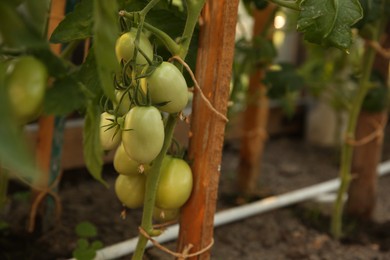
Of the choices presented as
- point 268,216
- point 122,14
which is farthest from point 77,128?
point 122,14

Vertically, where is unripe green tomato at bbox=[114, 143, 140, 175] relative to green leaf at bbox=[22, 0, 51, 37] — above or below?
below

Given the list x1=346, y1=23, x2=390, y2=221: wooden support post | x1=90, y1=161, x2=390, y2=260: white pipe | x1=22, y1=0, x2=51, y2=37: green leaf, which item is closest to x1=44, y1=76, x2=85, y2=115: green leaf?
x1=22, y1=0, x2=51, y2=37: green leaf

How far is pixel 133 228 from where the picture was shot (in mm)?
1771

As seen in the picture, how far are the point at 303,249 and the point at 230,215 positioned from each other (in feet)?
0.79

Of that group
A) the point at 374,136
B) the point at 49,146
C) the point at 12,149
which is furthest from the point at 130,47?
the point at 374,136

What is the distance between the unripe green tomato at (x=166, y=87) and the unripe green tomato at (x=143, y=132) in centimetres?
3

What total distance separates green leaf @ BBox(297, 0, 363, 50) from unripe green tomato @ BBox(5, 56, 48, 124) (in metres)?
0.52

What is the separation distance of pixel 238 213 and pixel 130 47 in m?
1.09

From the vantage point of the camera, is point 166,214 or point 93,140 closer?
point 93,140

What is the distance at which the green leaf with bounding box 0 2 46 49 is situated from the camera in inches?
22.0

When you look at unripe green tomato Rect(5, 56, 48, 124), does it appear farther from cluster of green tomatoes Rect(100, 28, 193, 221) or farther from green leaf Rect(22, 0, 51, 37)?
cluster of green tomatoes Rect(100, 28, 193, 221)

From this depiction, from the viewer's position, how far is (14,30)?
1.87ft

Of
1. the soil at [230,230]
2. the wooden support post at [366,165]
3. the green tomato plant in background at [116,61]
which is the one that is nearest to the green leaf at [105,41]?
the green tomato plant in background at [116,61]

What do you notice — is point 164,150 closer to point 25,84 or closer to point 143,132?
point 143,132
